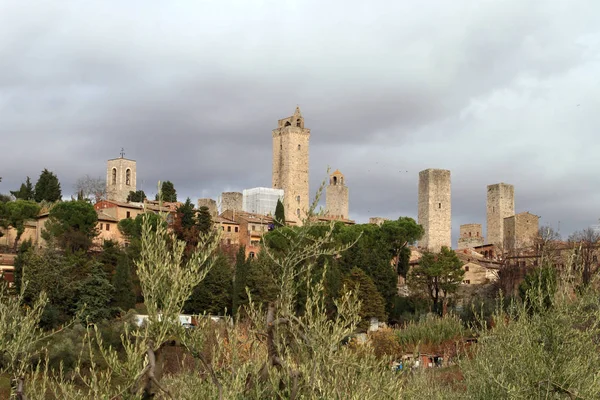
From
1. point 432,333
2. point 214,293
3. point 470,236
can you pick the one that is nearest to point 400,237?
point 214,293

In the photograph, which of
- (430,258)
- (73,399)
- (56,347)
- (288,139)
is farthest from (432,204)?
(73,399)

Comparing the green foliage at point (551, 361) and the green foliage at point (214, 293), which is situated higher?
the green foliage at point (551, 361)

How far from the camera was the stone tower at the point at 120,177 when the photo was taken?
7862 centimetres

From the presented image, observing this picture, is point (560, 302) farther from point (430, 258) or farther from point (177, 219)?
point (177, 219)

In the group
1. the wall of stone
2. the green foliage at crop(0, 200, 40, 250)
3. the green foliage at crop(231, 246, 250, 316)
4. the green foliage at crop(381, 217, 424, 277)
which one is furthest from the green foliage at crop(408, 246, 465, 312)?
the wall of stone

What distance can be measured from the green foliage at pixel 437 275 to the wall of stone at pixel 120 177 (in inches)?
1763

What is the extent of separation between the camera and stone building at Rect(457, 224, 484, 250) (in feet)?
229

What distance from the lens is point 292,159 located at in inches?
2876

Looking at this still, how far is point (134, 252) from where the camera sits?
125 feet

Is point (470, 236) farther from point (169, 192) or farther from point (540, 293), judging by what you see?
point (540, 293)

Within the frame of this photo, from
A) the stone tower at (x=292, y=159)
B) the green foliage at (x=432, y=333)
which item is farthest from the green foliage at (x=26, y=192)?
the green foliage at (x=432, y=333)

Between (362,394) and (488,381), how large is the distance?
3191 millimetres

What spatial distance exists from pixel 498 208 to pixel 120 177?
40.2 meters

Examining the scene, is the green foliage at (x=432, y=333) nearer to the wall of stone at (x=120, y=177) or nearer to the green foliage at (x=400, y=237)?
the green foliage at (x=400, y=237)
